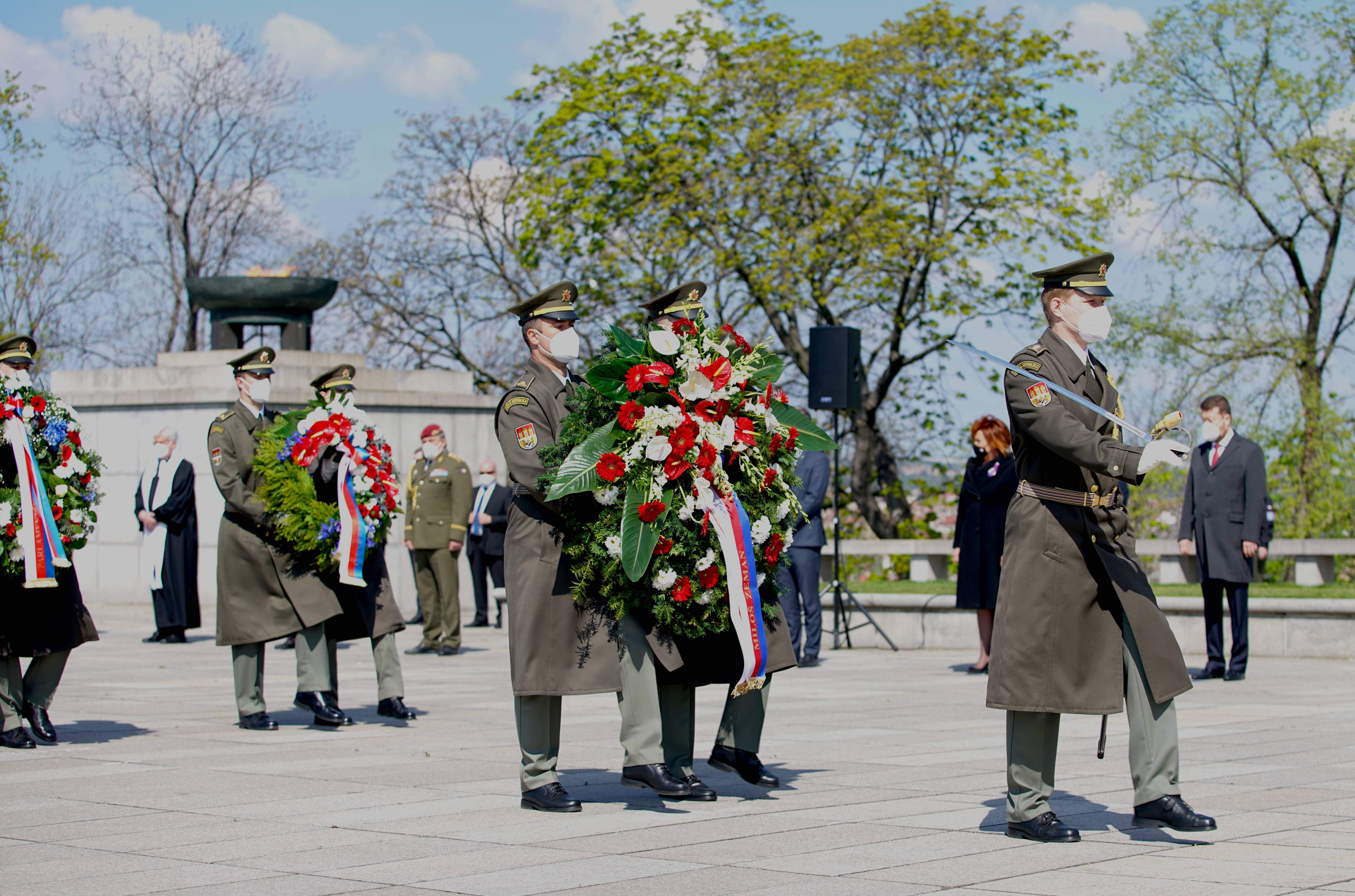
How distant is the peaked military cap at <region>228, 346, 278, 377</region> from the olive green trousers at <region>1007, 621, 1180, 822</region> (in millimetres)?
5634

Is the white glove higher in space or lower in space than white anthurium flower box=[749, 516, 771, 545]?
higher

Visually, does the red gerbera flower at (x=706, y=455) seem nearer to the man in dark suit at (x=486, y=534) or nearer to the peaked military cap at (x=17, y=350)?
the peaked military cap at (x=17, y=350)

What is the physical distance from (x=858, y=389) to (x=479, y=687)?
17.8 feet

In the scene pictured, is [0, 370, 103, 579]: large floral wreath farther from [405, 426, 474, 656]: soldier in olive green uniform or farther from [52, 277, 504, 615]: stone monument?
[52, 277, 504, 615]: stone monument

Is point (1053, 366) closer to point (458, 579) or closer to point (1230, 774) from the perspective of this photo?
point (1230, 774)

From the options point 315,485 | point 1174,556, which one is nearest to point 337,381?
point 315,485

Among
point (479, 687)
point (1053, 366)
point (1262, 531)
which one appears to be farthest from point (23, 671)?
point (1262, 531)

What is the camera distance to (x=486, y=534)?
18.0m

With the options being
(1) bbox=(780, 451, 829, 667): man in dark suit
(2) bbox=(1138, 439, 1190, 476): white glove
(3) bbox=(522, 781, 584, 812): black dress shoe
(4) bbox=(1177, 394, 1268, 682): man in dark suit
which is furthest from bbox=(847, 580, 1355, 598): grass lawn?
(2) bbox=(1138, 439, 1190, 476): white glove

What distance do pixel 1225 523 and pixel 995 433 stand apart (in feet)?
6.13

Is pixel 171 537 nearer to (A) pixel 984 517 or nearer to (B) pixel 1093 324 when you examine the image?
(A) pixel 984 517

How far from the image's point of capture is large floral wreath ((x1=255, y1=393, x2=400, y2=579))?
30.5 ft

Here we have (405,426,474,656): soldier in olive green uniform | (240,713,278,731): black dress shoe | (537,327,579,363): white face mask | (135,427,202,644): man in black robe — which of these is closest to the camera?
(537,327,579,363): white face mask

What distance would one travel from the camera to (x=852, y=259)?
29.7 meters
